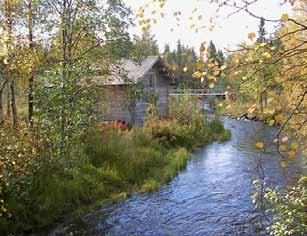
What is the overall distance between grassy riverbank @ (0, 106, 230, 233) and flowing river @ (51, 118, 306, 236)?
1.88ft

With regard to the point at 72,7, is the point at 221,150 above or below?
below

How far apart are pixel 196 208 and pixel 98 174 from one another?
297cm

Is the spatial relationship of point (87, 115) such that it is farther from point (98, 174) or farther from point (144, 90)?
point (144, 90)

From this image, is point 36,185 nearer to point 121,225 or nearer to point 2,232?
point 2,232

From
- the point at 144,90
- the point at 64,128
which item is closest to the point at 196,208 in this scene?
the point at 64,128

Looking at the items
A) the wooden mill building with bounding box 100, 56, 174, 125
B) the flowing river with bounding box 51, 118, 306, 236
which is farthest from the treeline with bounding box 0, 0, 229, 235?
the wooden mill building with bounding box 100, 56, 174, 125

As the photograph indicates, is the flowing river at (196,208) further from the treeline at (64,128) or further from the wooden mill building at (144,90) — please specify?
the wooden mill building at (144,90)

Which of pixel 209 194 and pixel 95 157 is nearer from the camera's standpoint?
pixel 209 194

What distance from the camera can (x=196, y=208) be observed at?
31.7 ft

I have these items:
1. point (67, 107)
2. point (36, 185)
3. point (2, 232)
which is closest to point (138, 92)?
point (67, 107)

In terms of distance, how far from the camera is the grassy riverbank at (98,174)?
8.40m

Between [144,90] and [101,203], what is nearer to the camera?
[101,203]

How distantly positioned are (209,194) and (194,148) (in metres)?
8.10

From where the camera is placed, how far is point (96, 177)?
10992 millimetres
